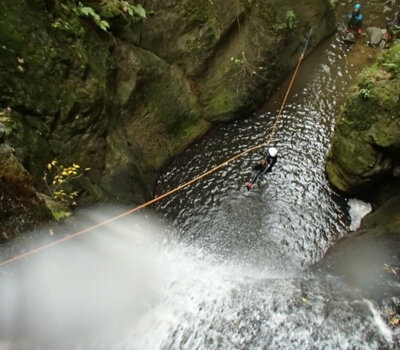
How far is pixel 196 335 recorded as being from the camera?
247 inches

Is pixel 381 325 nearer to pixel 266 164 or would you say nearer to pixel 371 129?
pixel 371 129

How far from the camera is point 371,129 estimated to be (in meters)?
8.42

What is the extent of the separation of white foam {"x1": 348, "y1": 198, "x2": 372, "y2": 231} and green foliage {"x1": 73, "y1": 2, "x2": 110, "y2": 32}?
7545 millimetres

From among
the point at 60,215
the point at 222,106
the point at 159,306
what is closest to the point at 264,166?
the point at 222,106

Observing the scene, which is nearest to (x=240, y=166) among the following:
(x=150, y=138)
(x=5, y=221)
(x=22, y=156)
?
(x=150, y=138)

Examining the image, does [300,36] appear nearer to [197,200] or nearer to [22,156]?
[197,200]

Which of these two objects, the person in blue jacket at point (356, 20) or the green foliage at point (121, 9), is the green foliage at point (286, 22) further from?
the green foliage at point (121, 9)

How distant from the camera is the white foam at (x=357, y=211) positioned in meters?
9.15

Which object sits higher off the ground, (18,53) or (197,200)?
(18,53)

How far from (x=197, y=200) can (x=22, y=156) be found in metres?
4.42

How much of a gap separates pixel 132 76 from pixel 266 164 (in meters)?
4.22

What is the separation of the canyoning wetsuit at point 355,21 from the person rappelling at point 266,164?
881 cm

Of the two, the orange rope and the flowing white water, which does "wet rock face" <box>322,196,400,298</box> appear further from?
the orange rope

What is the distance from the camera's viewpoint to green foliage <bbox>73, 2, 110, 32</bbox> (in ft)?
25.6
